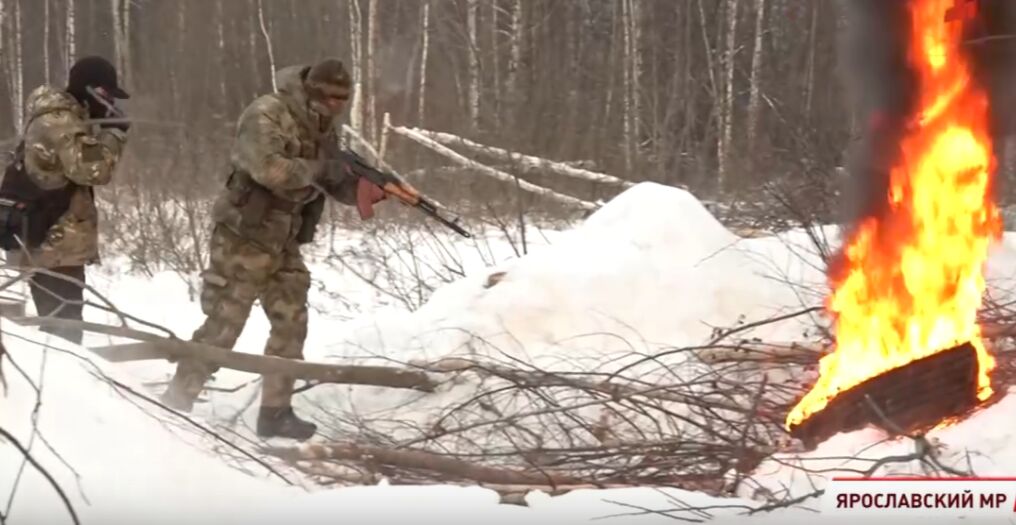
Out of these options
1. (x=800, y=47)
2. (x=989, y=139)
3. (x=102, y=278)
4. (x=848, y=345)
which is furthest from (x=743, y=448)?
(x=102, y=278)

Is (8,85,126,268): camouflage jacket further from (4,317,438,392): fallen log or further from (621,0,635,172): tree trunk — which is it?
(621,0,635,172): tree trunk

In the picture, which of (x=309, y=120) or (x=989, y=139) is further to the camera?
(x=309, y=120)

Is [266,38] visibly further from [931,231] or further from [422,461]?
[931,231]

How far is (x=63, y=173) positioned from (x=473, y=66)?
4.23 feet

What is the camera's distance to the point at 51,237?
2480 millimetres

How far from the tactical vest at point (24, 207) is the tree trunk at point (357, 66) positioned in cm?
82

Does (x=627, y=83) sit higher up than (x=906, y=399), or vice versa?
(x=627, y=83)

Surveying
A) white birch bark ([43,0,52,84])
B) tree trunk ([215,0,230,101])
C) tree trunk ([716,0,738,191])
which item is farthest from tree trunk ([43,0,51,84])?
tree trunk ([716,0,738,191])

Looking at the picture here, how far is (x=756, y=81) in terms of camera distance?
9.11 ft

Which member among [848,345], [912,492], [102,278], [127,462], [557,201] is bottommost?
[127,462]

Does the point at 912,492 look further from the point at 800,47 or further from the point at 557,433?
the point at 800,47

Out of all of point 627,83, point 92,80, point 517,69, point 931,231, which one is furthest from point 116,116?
point 931,231

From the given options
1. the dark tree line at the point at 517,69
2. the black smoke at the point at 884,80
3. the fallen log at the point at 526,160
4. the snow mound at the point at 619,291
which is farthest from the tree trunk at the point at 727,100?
the black smoke at the point at 884,80

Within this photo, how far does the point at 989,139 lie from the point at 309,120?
1.49 metres
